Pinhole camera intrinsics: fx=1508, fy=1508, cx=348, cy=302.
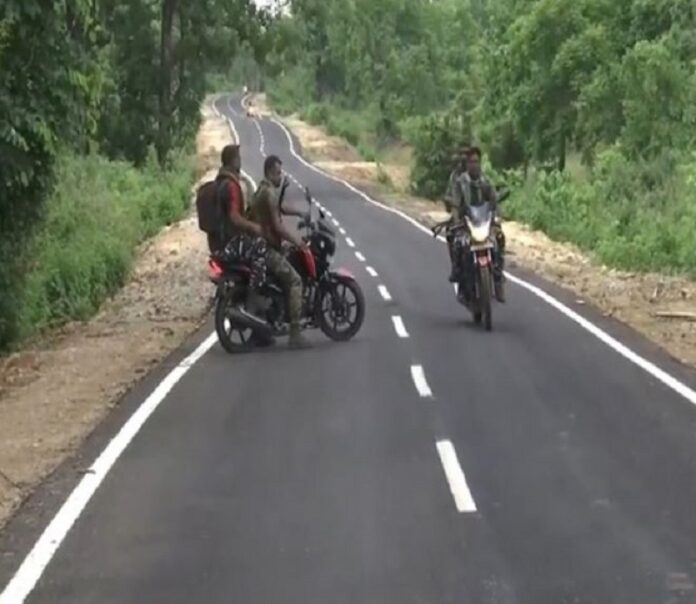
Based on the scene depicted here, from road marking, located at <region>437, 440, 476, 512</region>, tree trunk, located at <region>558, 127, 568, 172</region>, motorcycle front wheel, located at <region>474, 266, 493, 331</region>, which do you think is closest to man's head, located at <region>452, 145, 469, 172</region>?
motorcycle front wheel, located at <region>474, 266, 493, 331</region>

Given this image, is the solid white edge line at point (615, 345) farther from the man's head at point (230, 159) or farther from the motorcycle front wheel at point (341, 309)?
the man's head at point (230, 159)

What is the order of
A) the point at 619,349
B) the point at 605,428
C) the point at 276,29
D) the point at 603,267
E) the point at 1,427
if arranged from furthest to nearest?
the point at 276,29 → the point at 603,267 → the point at 619,349 → the point at 1,427 → the point at 605,428

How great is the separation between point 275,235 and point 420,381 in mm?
2920

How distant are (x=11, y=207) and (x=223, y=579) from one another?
1030cm

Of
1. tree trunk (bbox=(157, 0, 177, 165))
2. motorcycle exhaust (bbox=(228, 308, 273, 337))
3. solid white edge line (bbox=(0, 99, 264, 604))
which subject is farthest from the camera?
tree trunk (bbox=(157, 0, 177, 165))

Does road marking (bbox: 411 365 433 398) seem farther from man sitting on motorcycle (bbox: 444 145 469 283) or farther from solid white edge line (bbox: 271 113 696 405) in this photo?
man sitting on motorcycle (bbox: 444 145 469 283)

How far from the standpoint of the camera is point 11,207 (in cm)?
1691

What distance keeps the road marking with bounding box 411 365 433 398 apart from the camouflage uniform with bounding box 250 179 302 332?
178cm

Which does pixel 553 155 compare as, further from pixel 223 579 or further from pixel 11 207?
pixel 223 579

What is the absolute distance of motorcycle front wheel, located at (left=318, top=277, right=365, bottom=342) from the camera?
16531 mm

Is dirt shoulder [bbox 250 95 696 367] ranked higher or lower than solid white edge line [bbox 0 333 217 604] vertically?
lower

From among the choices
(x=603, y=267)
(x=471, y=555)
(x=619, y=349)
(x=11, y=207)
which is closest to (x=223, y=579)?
(x=471, y=555)

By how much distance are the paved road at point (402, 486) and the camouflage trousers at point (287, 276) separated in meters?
0.61

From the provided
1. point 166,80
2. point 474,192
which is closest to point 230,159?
point 474,192
